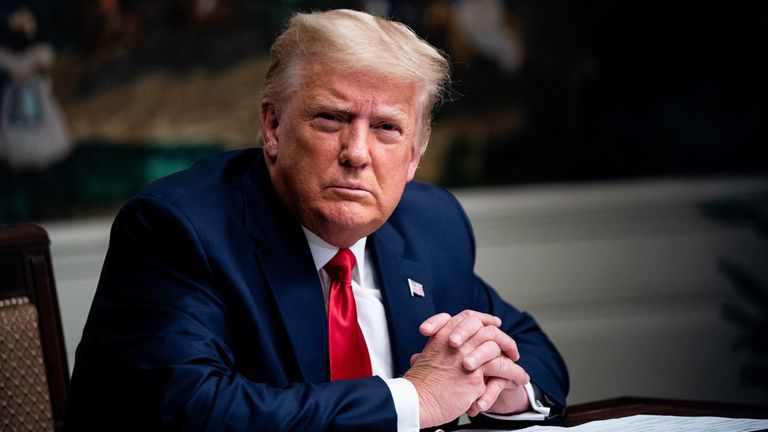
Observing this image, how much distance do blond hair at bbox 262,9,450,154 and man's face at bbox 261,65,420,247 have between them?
3 centimetres

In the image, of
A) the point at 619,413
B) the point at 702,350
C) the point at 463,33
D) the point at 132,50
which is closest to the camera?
the point at 619,413

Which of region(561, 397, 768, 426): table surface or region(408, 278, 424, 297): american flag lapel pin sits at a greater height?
region(408, 278, 424, 297): american flag lapel pin

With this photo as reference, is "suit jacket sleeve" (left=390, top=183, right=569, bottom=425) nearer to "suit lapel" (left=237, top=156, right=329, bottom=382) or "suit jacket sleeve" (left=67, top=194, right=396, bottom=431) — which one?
"suit lapel" (left=237, top=156, right=329, bottom=382)

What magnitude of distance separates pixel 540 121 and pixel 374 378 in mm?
4148

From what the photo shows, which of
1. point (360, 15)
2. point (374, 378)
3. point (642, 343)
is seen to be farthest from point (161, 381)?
point (642, 343)

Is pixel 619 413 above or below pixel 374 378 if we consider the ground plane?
below

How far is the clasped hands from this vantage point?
213 centimetres

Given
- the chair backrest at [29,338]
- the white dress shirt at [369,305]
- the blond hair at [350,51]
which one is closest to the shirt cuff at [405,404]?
the white dress shirt at [369,305]

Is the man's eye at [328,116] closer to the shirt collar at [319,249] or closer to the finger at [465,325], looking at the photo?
the shirt collar at [319,249]

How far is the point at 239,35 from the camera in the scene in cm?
541

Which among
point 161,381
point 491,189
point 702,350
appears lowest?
point 702,350

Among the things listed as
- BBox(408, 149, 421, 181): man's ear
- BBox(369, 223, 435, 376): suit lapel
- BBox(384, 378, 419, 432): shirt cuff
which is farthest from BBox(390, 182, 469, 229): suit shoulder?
BBox(384, 378, 419, 432): shirt cuff

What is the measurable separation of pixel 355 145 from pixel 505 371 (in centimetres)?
62

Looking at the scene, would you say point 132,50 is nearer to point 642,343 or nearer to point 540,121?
point 540,121
